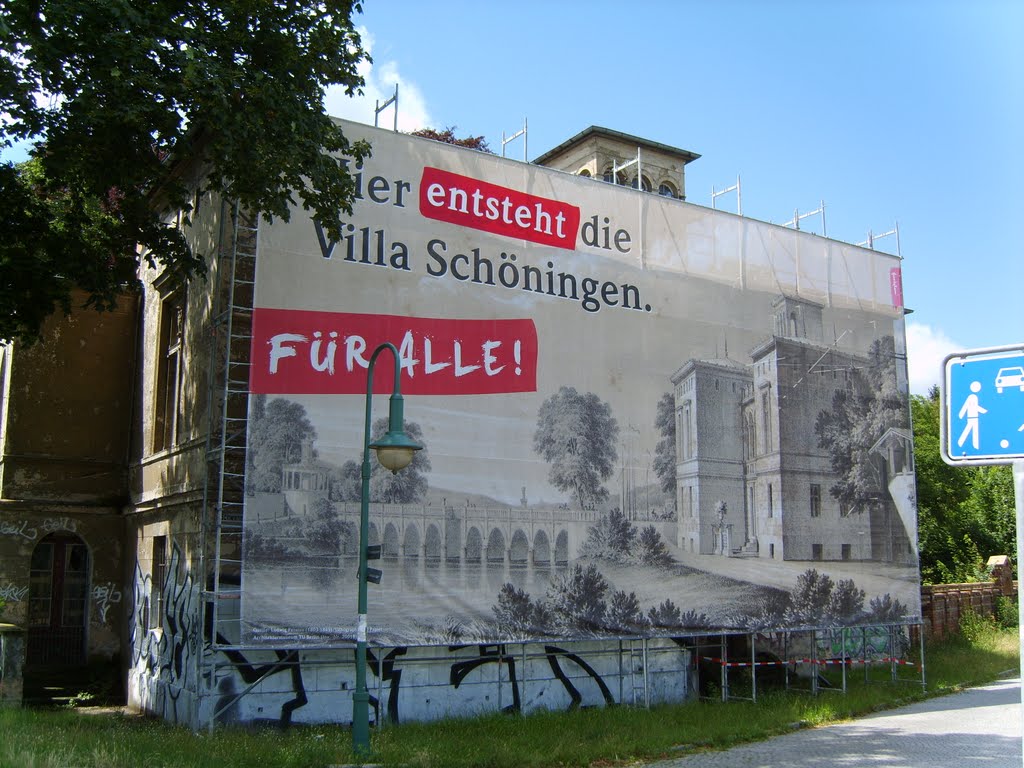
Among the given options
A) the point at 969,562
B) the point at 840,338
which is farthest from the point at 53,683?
the point at 969,562

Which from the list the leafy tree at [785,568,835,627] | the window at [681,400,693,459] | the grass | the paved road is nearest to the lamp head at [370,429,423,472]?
the grass

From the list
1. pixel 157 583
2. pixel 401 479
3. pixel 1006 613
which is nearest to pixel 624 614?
pixel 401 479

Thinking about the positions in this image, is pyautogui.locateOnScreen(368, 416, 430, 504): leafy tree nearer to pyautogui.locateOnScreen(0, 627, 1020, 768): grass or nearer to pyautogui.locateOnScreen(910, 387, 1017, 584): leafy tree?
pyautogui.locateOnScreen(0, 627, 1020, 768): grass

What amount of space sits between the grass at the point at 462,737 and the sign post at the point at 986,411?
24.4 feet

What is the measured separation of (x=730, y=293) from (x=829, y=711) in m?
7.36

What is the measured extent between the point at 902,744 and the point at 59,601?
14.0 meters

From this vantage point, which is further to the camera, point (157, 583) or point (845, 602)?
Result: point (845, 602)

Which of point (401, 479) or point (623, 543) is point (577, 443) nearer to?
point (623, 543)

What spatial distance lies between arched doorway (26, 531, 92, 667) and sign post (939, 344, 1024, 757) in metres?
16.5

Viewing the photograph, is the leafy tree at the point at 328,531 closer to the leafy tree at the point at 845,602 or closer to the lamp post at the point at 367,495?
the lamp post at the point at 367,495

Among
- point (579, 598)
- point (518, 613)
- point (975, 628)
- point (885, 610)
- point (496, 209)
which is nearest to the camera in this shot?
point (518, 613)

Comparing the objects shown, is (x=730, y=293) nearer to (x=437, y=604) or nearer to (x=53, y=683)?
(x=437, y=604)

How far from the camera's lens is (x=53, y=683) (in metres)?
16.9

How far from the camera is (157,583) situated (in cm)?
1593
